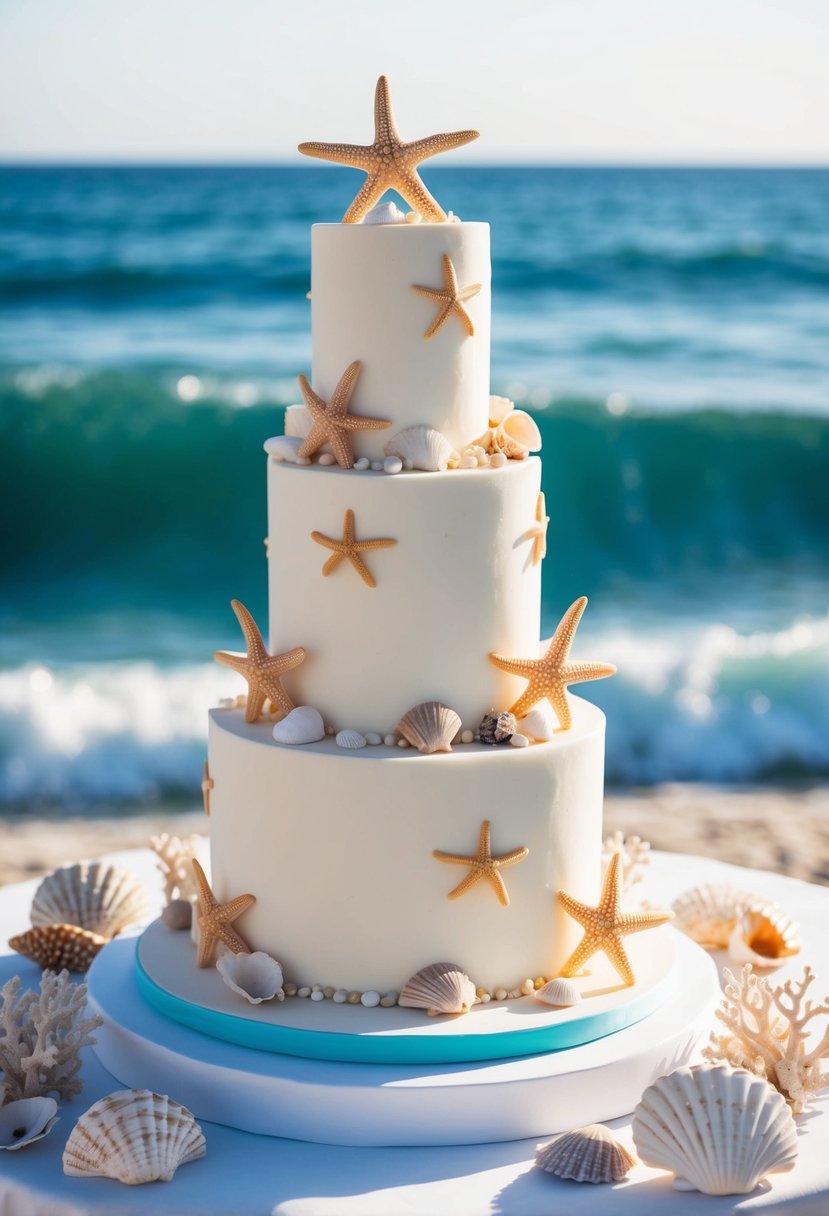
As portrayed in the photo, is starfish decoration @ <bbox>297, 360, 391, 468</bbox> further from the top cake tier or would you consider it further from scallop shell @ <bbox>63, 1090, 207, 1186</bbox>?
scallop shell @ <bbox>63, 1090, 207, 1186</bbox>

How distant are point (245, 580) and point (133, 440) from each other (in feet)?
9.43

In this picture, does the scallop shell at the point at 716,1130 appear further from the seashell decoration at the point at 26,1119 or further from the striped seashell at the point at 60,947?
the striped seashell at the point at 60,947

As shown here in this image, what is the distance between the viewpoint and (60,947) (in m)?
6.52

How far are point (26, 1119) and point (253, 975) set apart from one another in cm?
90

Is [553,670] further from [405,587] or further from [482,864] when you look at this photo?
[482,864]

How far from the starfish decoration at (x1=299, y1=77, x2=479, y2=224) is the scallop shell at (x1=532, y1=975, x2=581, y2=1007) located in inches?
108

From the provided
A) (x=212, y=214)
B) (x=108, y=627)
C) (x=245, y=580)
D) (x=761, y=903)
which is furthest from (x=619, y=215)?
(x=761, y=903)

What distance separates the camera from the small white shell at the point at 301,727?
208 inches

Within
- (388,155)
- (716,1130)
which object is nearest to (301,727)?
(716,1130)

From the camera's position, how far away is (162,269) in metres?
24.5

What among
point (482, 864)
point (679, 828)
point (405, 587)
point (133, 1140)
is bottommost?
point (679, 828)

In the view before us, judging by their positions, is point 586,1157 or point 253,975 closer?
point 586,1157

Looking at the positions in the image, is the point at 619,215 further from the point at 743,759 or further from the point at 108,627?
the point at 743,759

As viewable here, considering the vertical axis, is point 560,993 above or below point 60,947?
above
